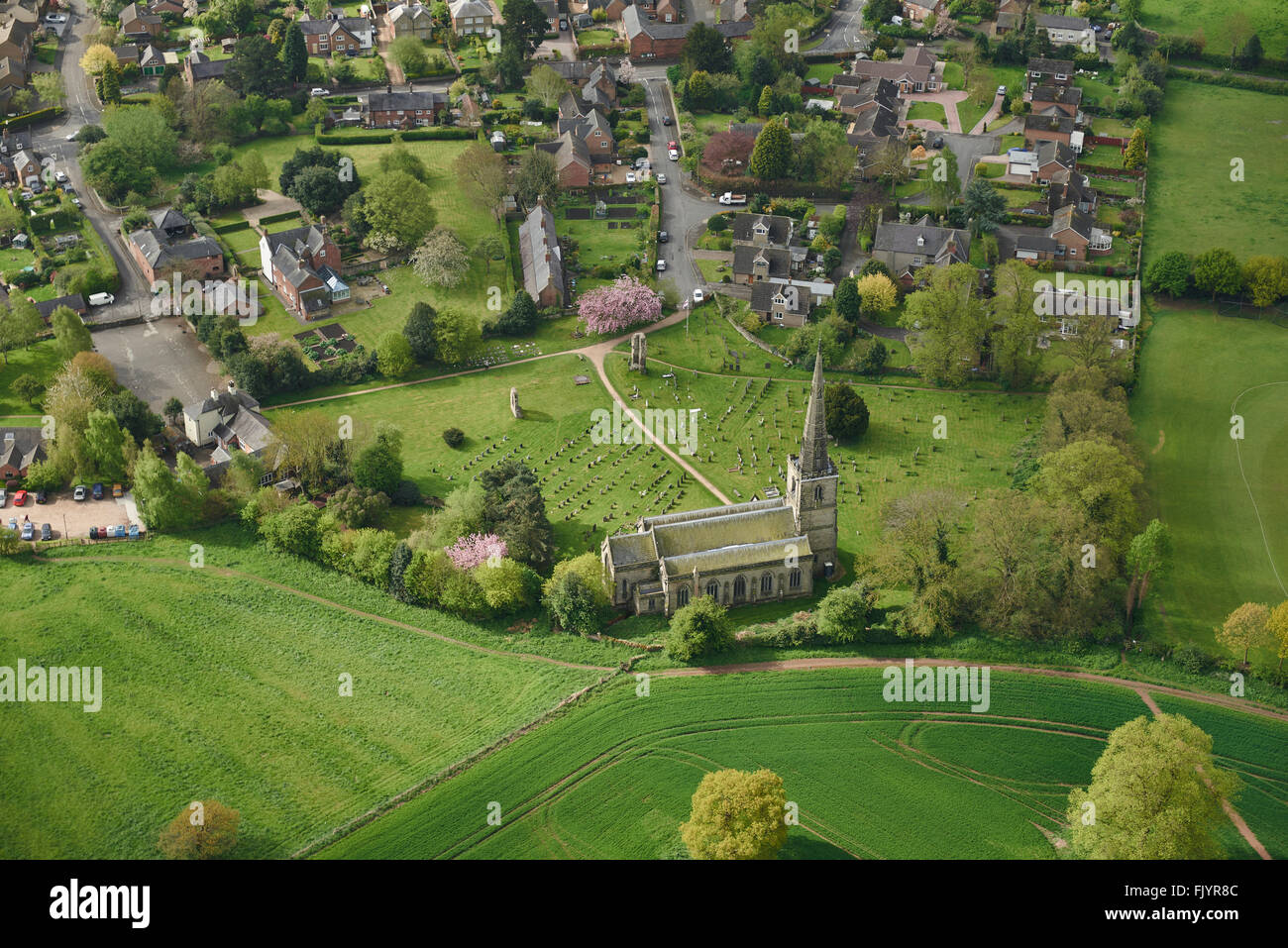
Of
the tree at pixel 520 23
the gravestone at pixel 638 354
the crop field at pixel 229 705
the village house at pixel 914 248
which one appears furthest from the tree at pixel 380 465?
the tree at pixel 520 23

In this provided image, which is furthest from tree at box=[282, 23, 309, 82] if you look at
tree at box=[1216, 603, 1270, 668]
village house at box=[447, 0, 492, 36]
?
tree at box=[1216, 603, 1270, 668]

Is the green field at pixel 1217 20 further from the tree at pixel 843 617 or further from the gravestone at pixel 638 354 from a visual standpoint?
the tree at pixel 843 617

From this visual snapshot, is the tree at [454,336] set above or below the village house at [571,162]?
below

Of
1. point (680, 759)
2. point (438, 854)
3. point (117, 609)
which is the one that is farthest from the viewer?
point (117, 609)

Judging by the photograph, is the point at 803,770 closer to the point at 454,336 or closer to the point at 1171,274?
the point at 454,336

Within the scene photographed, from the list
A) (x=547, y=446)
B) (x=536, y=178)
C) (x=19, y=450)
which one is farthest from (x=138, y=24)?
(x=547, y=446)

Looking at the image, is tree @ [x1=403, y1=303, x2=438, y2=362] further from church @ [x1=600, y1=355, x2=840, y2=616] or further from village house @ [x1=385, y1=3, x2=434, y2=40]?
village house @ [x1=385, y1=3, x2=434, y2=40]

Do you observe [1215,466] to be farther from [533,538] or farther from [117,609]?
[117,609]

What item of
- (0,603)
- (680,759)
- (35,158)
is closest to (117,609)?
(0,603)
